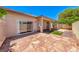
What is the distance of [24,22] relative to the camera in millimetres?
6312

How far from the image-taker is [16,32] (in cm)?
607

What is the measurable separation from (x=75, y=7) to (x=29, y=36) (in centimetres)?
237

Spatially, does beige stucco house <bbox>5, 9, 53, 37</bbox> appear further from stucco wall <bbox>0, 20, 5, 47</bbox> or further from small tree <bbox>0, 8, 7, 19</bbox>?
small tree <bbox>0, 8, 7, 19</bbox>

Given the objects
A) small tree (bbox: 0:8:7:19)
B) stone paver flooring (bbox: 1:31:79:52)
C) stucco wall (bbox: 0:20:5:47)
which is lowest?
stone paver flooring (bbox: 1:31:79:52)

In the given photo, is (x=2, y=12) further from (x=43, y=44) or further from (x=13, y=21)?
(x=43, y=44)

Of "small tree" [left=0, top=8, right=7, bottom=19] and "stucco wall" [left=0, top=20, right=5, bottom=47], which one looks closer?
"small tree" [left=0, top=8, right=7, bottom=19]

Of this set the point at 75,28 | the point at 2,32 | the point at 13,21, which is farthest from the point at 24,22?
the point at 75,28

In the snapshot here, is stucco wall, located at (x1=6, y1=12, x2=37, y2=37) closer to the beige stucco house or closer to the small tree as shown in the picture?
the beige stucco house

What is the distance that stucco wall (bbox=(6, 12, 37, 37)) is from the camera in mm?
5852

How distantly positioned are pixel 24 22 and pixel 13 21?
540 mm

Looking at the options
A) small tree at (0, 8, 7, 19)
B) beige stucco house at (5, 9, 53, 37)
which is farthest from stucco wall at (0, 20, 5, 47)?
small tree at (0, 8, 7, 19)

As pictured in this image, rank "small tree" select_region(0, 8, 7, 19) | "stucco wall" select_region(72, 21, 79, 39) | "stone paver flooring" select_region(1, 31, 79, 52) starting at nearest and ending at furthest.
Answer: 1. "small tree" select_region(0, 8, 7, 19)
2. "stone paver flooring" select_region(1, 31, 79, 52)
3. "stucco wall" select_region(72, 21, 79, 39)

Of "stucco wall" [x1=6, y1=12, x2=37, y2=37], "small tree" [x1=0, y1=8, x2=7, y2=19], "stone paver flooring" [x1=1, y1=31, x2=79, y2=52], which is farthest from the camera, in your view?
"stucco wall" [x1=6, y1=12, x2=37, y2=37]

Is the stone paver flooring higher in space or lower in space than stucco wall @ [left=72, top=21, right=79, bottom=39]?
lower
